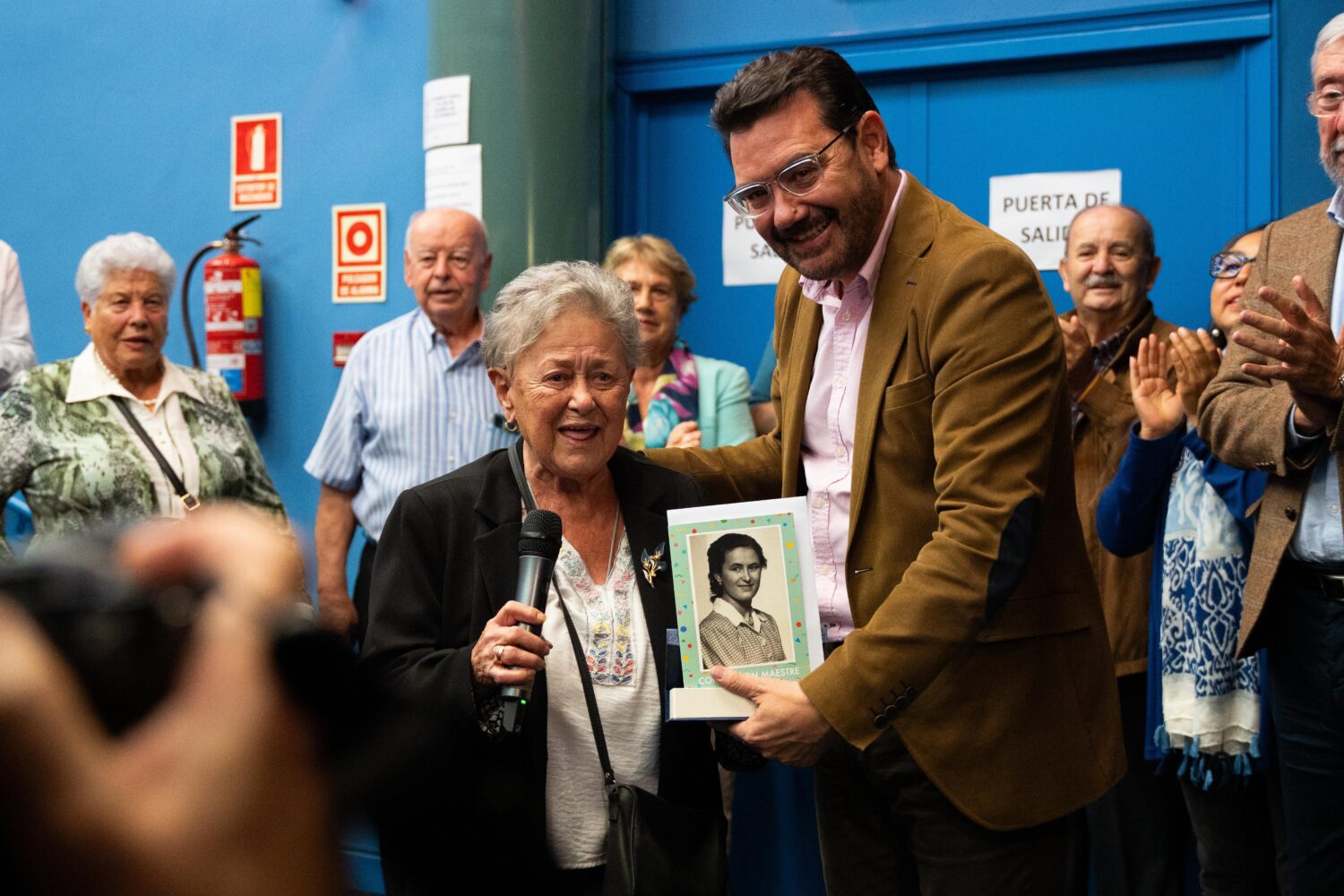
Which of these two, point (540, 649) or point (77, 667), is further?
point (540, 649)

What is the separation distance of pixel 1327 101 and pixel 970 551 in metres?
1.43

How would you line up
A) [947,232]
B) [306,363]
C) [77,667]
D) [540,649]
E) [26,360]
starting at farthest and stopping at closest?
1. [306,363]
2. [26,360]
3. [947,232]
4. [540,649]
5. [77,667]

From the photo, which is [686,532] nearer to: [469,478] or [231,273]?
[469,478]

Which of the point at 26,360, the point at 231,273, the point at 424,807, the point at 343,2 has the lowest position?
the point at 424,807

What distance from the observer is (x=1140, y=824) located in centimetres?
393

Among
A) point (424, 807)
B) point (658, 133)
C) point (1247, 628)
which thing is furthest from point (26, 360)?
point (424, 807)

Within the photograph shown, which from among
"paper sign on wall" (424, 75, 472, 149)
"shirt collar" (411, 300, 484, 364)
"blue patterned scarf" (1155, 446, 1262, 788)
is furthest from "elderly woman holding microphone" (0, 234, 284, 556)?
"blue patterned scarf" (1155, 446, 1262, 788)

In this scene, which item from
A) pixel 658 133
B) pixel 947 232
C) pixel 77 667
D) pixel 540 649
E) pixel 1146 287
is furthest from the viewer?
pixel 658 133

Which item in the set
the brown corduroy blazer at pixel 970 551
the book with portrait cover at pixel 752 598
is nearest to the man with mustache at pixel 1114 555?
the brown corduroy blazer at pixel 970 551

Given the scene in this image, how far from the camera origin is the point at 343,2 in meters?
5.81

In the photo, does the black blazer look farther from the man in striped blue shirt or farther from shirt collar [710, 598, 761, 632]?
the man in striped blue shirt

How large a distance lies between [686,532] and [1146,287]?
7.65 feet

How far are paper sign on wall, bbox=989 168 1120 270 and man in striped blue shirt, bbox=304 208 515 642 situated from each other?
6.30 ft

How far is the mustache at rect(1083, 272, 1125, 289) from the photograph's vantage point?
4.02 m
